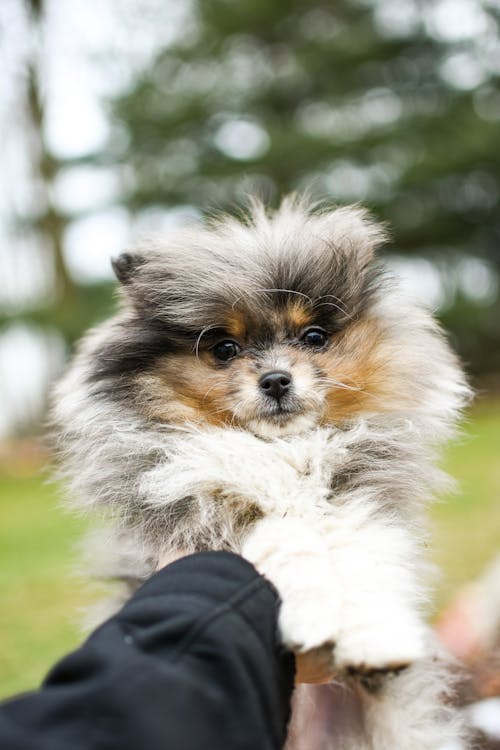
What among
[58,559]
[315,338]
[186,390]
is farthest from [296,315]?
[58,559]

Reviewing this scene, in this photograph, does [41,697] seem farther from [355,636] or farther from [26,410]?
[26,410]

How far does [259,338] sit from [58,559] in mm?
4401

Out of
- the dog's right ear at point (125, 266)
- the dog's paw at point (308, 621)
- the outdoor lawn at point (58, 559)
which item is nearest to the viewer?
the dog's paw at point (308, 621)

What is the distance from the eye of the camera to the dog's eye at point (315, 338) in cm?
237

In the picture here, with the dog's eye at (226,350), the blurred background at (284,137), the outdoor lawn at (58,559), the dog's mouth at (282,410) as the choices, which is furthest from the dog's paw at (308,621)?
the blurred background at (284,137)

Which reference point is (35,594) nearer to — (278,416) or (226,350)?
(226,350)

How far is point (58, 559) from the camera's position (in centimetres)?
610

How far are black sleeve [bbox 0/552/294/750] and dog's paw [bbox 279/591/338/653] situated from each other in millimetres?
34

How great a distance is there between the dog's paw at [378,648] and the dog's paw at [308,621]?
4 cm

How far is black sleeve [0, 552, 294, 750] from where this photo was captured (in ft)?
3.75

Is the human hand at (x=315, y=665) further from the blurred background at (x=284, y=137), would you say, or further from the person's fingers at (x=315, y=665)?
the blurred background at (x=284, y=137)

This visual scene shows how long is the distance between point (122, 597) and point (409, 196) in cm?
1149

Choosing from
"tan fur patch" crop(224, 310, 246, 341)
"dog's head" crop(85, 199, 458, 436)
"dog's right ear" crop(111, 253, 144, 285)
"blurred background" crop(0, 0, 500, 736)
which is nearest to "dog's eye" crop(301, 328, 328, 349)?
"dog's head" crop(85, 199, 458, 436)

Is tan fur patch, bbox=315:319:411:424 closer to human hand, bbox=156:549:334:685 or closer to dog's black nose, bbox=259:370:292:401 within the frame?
dog's black nose, bbox=259:370:292:401
